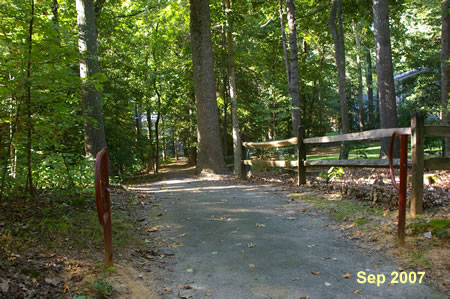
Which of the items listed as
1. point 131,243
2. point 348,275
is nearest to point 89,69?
point 131,243

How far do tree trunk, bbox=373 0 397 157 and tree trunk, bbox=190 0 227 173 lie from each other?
5.83 meters

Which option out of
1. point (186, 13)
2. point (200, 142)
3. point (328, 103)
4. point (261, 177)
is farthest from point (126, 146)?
point (328, 103)

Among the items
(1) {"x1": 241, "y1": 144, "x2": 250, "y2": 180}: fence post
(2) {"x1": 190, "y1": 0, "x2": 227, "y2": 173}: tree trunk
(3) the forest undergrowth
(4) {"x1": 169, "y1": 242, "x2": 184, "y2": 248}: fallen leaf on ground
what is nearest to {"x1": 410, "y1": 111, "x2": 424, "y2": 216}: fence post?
(3) the forest undergrowth

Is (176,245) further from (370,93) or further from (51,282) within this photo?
(370,93)

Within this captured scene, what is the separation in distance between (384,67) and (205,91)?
6291 mm

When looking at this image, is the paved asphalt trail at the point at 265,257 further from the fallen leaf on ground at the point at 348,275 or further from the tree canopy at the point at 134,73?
the tree canopy at the point at 134,73

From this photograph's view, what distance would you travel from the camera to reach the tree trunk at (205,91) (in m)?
12.8

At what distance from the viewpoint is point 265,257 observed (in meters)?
4.08


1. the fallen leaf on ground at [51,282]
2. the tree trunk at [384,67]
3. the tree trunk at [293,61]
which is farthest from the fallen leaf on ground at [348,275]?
the tree trunk at [293,61]

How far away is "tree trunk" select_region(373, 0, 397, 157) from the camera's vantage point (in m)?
11.4

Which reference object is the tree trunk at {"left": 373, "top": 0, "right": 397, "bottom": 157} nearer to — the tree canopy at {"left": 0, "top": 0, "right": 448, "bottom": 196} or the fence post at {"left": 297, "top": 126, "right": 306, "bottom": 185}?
the tree canopy at {"left": 0, "top": 0, "right": 448, "bottom": 196}

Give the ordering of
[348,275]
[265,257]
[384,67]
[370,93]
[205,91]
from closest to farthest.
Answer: [348,275]
[265,257]
[384,67]
[205,91]
[370,93]

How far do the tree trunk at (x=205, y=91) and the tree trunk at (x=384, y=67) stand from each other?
5.83 metres

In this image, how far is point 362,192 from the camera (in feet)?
20.4
